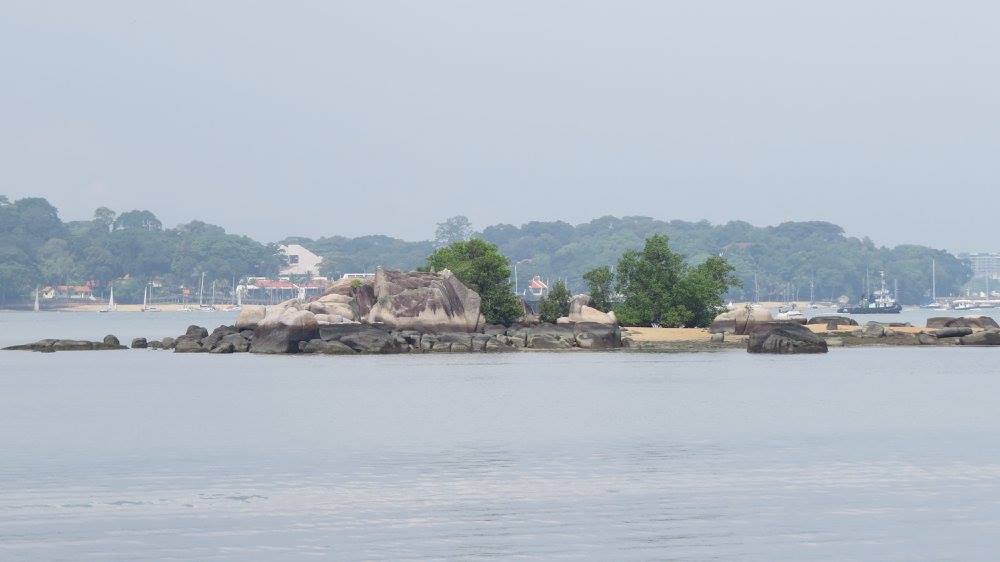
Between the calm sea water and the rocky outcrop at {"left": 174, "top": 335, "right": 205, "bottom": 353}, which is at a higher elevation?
the rocky outcrop at {"left": 174, "top": 335, "right": 205, "bottom": 353}

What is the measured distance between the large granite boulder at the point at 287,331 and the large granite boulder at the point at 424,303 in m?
4.32

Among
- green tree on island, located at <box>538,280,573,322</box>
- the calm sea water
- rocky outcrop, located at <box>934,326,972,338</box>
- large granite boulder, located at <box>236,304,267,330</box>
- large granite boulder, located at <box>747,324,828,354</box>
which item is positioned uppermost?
green tree on island, located at <box>538,280,573,322</box>

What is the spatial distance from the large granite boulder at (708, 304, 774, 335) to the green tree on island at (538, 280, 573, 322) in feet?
32.2

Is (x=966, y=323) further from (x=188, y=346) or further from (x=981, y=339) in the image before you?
(x=188, y=346)

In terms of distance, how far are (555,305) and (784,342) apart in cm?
1802

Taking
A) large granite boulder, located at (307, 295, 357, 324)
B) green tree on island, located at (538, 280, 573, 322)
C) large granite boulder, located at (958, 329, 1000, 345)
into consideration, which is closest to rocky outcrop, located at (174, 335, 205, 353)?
large granite boulder, located at (307, 295, 357, 324)

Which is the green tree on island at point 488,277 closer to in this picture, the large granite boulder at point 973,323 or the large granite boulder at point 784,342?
the large granite boulder at point 784,342

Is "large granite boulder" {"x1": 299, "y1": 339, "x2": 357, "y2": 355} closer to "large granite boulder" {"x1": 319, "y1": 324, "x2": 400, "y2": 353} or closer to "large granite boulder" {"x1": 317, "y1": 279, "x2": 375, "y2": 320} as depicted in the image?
"large granite boulder" {"x1": 319, "y1": 324, "x2": 400, "y2": 353}

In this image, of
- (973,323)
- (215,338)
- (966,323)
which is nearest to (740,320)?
(966,323)

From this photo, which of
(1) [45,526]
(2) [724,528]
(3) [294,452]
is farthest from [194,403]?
(2) [724,528]

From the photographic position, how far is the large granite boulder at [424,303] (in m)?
82.4

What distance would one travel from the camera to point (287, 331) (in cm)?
8025

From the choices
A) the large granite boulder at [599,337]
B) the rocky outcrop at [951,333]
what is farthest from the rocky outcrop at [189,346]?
the rocky outcrop at [951,333]

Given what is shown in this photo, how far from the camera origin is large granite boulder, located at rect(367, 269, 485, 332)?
82438 millimetres
